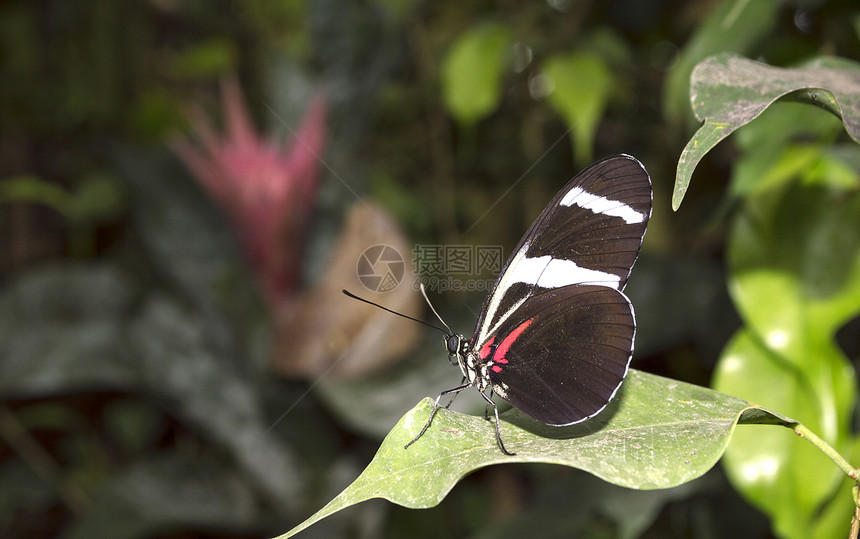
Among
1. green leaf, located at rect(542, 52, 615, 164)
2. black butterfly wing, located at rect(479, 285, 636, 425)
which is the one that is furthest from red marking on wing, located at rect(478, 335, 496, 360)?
green leaf, located at rect(542, 52, 615, 164)

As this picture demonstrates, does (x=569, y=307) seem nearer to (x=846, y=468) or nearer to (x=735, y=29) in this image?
(x=846, y=468)

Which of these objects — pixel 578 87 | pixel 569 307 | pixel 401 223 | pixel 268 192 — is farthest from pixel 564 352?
pixel 401 223

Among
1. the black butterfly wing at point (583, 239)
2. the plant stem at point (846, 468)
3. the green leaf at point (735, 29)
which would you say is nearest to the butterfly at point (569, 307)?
the black butterfly wing at point (583, 239)

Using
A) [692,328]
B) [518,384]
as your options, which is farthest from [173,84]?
[518,384]

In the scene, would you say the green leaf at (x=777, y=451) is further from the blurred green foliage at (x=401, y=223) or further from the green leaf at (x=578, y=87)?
the green leaf at (x=578, y=87)

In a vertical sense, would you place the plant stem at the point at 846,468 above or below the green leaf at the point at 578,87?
below
